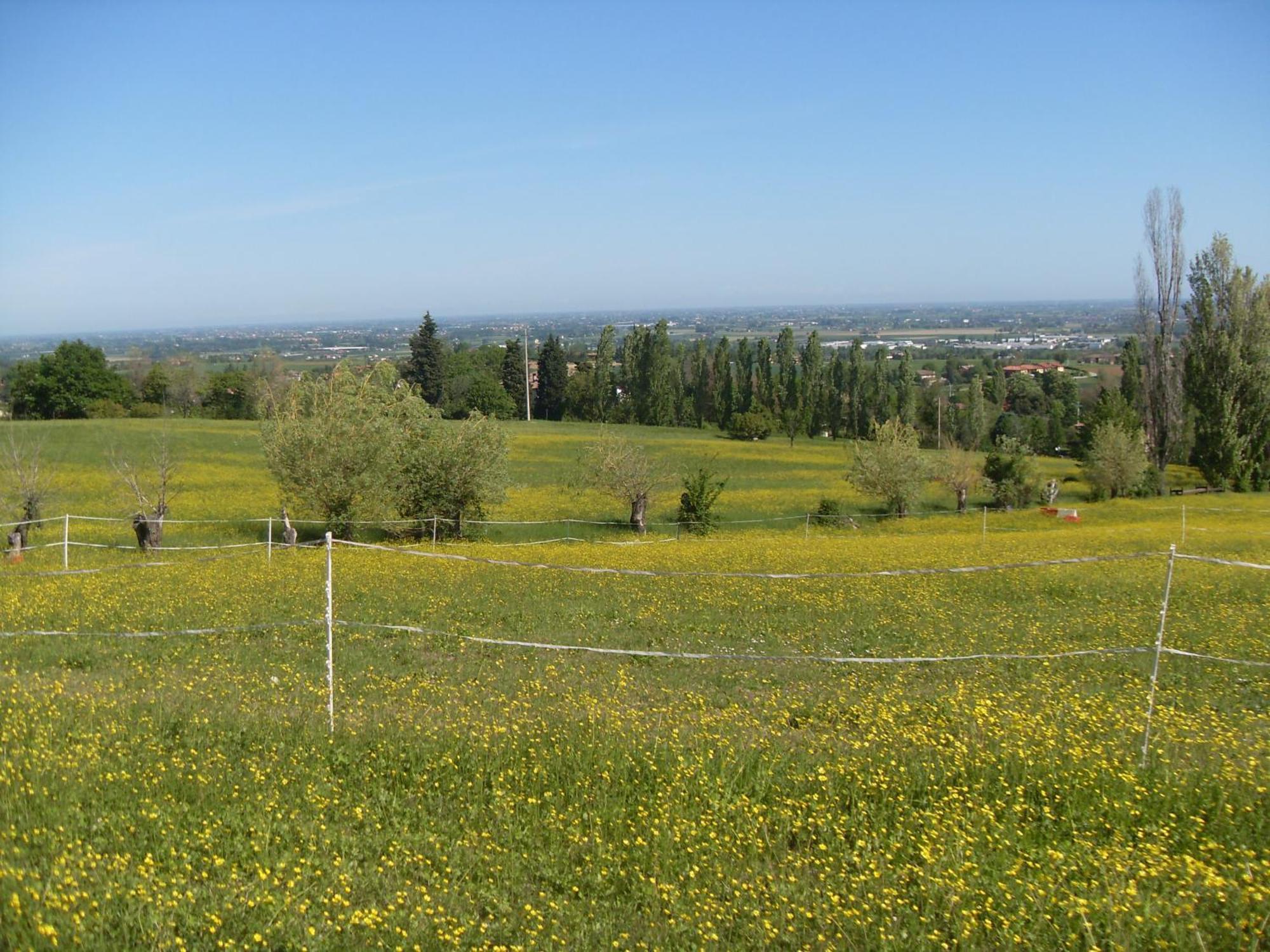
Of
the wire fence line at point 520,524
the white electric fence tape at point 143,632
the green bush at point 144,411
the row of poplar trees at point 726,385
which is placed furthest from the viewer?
the row of poplar trees at point 726,385

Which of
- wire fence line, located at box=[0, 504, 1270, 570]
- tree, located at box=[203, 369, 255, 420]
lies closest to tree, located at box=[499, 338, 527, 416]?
tree, located at box=[203, 369, 255, 420]

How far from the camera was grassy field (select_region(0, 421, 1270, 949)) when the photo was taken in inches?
209

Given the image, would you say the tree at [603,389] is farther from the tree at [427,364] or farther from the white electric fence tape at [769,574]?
the white electric fence tape at [769,574]

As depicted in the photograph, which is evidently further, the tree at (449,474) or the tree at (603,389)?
the tree at (603,389)

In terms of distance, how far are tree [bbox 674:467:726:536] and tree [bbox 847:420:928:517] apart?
9380 millimetres

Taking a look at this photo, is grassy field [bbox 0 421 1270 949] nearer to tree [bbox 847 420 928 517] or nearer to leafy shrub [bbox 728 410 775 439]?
tree [bbox 847 420 928 517]

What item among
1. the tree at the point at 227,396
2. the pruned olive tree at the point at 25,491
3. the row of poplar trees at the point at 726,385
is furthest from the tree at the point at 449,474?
the tree at the point at 227,396

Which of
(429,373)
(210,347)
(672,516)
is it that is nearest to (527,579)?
(672,516)

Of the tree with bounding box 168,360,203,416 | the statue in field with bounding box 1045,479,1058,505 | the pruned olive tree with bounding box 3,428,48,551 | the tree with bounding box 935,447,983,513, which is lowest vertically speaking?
the statue in field with bounding box 1045,479,1058,505

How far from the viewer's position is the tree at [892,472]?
A: 44.7 m

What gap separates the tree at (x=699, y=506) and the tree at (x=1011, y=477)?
18.7 meters

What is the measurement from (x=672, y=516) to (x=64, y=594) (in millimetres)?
28308

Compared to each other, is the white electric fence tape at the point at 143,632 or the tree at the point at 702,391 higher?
the tree at the point at 702,391

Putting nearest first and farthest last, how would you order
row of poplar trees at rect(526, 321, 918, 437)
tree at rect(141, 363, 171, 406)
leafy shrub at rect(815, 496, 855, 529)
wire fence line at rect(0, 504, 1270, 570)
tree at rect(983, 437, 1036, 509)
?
wire fence line at rect(0, 504, 1270, 570) < leafy shrub at rect(815, 496, 855, 529) < tree at rect(983, 437, 1036, 509) < tree at rect(141, 363, 171, 406) < row of poplar trees at rect(526, 321, 918, 437)
